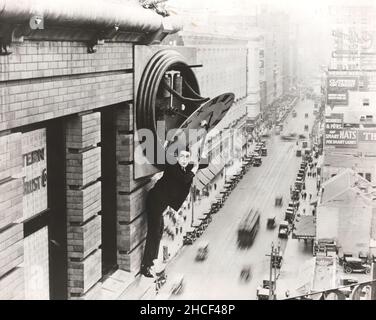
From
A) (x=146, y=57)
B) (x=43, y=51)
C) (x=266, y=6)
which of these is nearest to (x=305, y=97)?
(x=266, y=6)

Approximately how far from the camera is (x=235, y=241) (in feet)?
28.5

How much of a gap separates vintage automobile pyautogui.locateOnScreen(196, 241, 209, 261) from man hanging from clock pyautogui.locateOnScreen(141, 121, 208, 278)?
62cm

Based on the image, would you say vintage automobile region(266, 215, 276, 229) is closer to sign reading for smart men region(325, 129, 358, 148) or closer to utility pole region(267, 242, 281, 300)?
utility pole region(267, 242, 281, 300)

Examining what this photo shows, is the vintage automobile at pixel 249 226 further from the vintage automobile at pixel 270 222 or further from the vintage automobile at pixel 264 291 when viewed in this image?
the vintage automobile at pixel 264 291

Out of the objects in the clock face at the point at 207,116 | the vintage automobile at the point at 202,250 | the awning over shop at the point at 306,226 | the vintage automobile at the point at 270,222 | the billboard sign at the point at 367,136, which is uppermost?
the clock face at the point at 207,116

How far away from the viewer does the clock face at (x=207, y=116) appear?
25.3 ft

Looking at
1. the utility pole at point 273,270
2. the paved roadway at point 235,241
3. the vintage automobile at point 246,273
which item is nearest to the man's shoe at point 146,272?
the paved roadway at point 235,241

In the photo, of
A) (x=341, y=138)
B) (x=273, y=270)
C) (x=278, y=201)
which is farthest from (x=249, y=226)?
(x=341, y=138)

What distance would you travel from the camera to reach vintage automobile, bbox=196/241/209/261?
855 cm

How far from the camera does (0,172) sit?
548 centimetres

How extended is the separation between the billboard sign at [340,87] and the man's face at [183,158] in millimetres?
2841

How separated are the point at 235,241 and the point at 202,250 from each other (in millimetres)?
442

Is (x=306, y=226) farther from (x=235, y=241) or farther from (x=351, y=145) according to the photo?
(x=351, y=145)

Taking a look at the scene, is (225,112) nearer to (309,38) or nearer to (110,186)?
(110,186)
